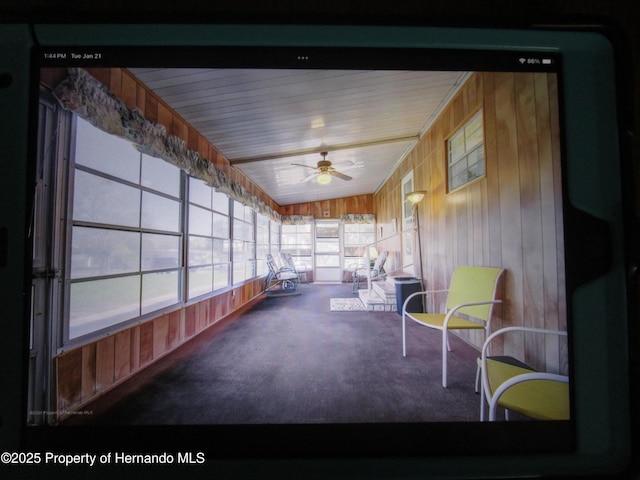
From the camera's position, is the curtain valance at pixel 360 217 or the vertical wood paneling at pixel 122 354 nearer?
the vertical wood paneling at pixel 122 354

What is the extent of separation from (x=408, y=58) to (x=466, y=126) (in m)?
1.93

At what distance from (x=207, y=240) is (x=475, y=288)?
2647mm

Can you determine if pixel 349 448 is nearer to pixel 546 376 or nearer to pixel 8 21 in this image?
pixel 546 376

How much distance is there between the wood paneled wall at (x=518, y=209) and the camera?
3.19ft

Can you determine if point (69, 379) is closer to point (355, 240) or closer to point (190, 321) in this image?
point (190, 321)

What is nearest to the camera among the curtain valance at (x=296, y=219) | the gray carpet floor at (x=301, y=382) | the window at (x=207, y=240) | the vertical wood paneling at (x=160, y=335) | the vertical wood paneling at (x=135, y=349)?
the gray carpet floor at (x=301, y=382)

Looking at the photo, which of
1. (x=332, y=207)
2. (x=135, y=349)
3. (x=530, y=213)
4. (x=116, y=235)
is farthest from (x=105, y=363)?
(x=332, y=207)

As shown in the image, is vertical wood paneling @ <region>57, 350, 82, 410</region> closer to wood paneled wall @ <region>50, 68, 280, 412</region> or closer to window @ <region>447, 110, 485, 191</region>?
wood paneled wall @ <region>50, 68, 280, 412</region>

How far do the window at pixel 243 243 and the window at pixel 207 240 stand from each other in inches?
11.2

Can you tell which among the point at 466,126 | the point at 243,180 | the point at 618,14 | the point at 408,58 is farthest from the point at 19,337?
the point at 243,180

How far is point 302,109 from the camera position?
1651 millimetres

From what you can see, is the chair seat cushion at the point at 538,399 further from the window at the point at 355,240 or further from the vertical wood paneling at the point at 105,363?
the window at the point at 355,240

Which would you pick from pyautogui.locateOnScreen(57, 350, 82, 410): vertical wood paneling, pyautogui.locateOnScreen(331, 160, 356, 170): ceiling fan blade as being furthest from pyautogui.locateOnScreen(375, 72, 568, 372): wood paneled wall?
pyautogui.locateOnScreen(57, 350, 82, 410): vertical wood paneling

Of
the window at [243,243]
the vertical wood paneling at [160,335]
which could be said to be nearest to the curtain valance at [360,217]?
the window at [243,243]
